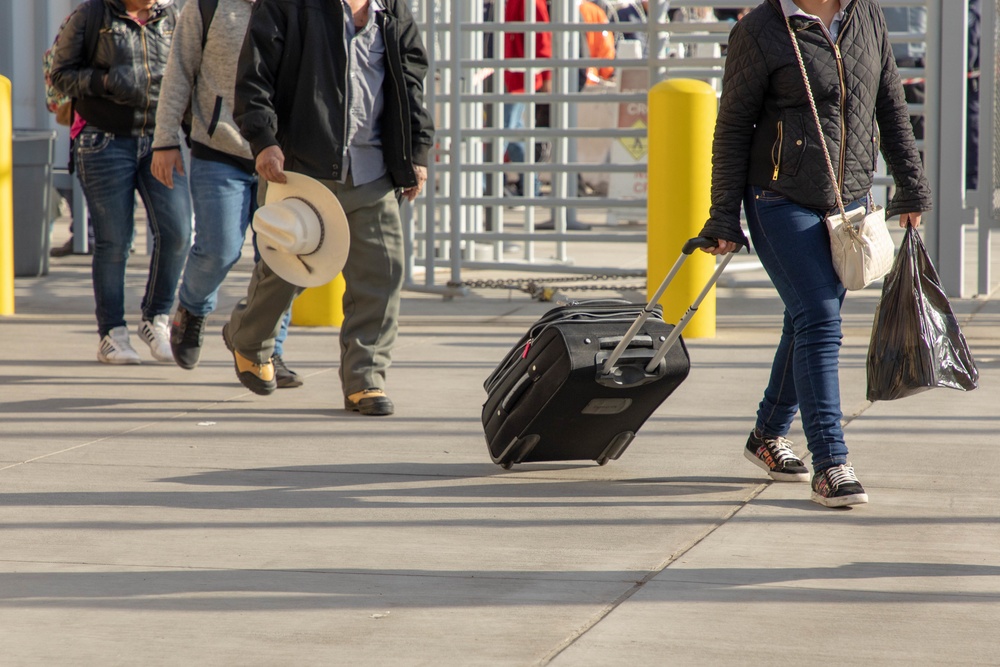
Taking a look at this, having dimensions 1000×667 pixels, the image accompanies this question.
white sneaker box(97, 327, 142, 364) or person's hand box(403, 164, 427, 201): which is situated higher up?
person's hand box(403, 164, 427, 201)

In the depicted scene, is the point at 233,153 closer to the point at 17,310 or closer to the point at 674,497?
the point at 674,497

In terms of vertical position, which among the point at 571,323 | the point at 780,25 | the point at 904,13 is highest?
the point at 904,13

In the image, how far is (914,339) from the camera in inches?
176

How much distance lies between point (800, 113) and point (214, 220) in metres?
2.89

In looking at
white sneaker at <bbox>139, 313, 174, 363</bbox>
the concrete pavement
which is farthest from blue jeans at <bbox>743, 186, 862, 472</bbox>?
white sneaker at <bbox>139, 313, 174, 363</bbox>

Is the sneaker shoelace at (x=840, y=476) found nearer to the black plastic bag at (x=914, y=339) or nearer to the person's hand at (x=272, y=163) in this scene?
the black plastic bag at (x=914, y=339)

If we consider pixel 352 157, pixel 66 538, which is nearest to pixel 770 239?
pixel 352 157

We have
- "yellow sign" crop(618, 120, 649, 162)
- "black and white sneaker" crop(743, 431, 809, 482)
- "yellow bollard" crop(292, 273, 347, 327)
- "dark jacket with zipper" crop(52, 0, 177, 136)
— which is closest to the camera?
"black and white sneaker" crop(743, 431, 809, 482)

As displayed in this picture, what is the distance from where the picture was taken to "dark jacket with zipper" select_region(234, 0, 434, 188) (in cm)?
554

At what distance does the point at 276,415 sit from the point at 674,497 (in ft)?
6.70

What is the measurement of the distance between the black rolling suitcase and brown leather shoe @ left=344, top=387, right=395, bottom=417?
1040mm

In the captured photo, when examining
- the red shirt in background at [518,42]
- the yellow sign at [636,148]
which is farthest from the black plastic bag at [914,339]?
the yellow sign at [636,148]

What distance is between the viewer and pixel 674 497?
15.3 ft

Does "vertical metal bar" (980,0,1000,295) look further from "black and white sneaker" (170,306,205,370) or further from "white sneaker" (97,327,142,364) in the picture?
"white sneaker" (97,327,142,364)
